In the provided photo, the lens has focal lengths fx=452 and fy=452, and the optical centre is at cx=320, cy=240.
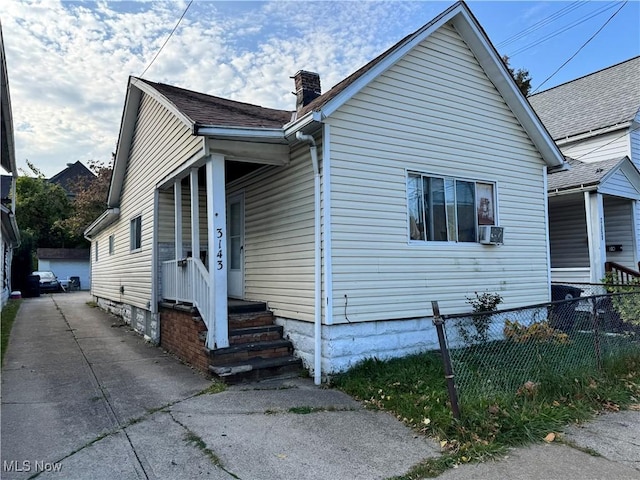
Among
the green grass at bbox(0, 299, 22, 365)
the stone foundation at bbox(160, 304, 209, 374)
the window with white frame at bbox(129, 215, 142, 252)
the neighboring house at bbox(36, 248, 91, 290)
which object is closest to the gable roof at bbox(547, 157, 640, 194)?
the stone foundation at bbox(160, 304, 209, 374)

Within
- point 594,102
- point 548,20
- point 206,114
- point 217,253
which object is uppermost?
point 548,20

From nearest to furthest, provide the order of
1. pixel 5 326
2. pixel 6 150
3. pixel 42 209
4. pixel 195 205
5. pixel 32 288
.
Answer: pixel 195 205 → pixel 5 326 → pixel 6 150 → pixel 32 288 → pixel 42 209

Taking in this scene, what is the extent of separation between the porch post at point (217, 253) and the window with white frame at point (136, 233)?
5.41 metres

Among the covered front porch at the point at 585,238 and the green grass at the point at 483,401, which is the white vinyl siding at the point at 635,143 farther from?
the green grass at the point at 483,401

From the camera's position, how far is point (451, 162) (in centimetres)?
776

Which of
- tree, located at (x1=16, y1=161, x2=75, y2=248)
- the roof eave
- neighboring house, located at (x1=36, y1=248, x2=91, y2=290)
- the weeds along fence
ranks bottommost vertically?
the weeds along fence

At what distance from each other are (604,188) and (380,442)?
9.64 metres

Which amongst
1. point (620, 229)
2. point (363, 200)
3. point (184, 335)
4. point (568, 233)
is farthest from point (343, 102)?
point (620, 229)

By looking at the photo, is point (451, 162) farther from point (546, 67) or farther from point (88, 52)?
point (546, 67)

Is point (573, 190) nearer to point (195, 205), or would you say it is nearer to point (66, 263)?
point (195, 205)

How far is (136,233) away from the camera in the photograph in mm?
11680

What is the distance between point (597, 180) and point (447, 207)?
532 centimetres

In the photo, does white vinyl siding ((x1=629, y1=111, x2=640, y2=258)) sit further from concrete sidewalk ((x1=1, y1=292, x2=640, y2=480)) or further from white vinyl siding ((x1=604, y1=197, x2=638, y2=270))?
concrete sidewalk ((x1=1, y1=292, x2=640, y2=480))

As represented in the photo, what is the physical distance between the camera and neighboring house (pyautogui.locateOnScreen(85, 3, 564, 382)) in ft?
21.0
